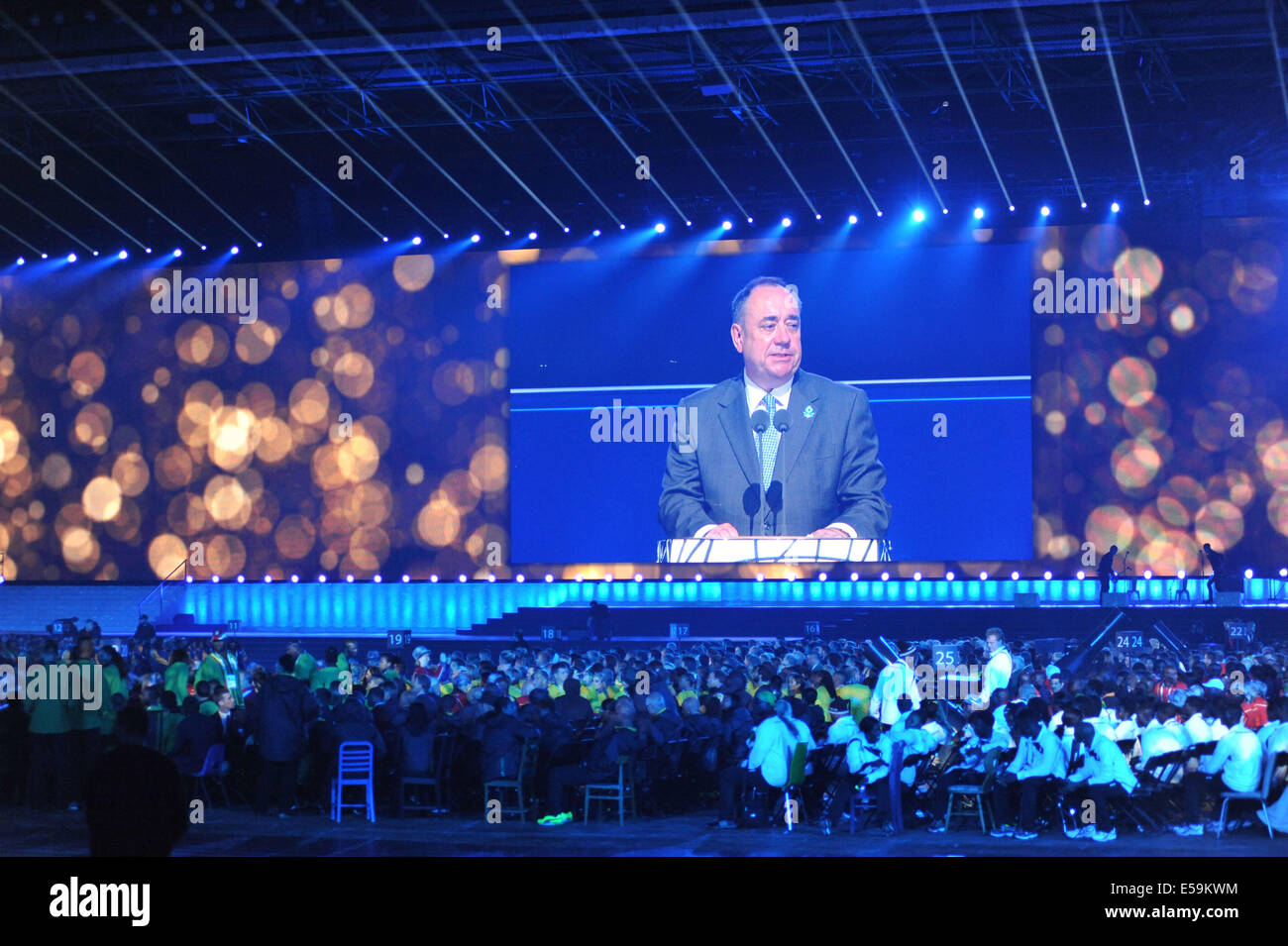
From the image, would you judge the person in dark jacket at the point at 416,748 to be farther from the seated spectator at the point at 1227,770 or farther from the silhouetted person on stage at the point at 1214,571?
the silhouetted person on stage at the point at 1214,571

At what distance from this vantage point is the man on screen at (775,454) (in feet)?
69.6

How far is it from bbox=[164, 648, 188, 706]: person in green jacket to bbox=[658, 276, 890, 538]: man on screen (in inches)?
419

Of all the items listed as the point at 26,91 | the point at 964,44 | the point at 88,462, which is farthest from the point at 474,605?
the point at 964,44

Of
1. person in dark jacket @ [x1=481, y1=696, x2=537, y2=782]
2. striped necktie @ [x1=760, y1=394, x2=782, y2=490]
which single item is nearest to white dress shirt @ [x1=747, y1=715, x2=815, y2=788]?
person in dark jacket @ [x1=481, y1=696, x2=537, y2=782]

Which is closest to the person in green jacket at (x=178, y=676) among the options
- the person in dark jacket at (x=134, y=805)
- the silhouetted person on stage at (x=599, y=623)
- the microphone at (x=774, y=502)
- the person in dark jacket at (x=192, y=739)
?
the person in dark jacket at (x=192, y=739)

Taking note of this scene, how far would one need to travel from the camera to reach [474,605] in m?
22.5

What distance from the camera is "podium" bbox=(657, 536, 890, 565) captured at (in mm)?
Answer: 21078

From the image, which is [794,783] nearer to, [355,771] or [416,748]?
[416,748]

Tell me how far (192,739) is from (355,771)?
4.01 feet

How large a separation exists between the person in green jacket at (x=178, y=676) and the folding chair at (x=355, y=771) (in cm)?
224

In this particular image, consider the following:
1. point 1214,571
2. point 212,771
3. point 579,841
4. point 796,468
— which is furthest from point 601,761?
point 1214,571

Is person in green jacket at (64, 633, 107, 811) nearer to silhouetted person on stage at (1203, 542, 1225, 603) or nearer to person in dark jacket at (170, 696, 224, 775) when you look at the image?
person in dark jacket at (170, 696, 224, 775)
